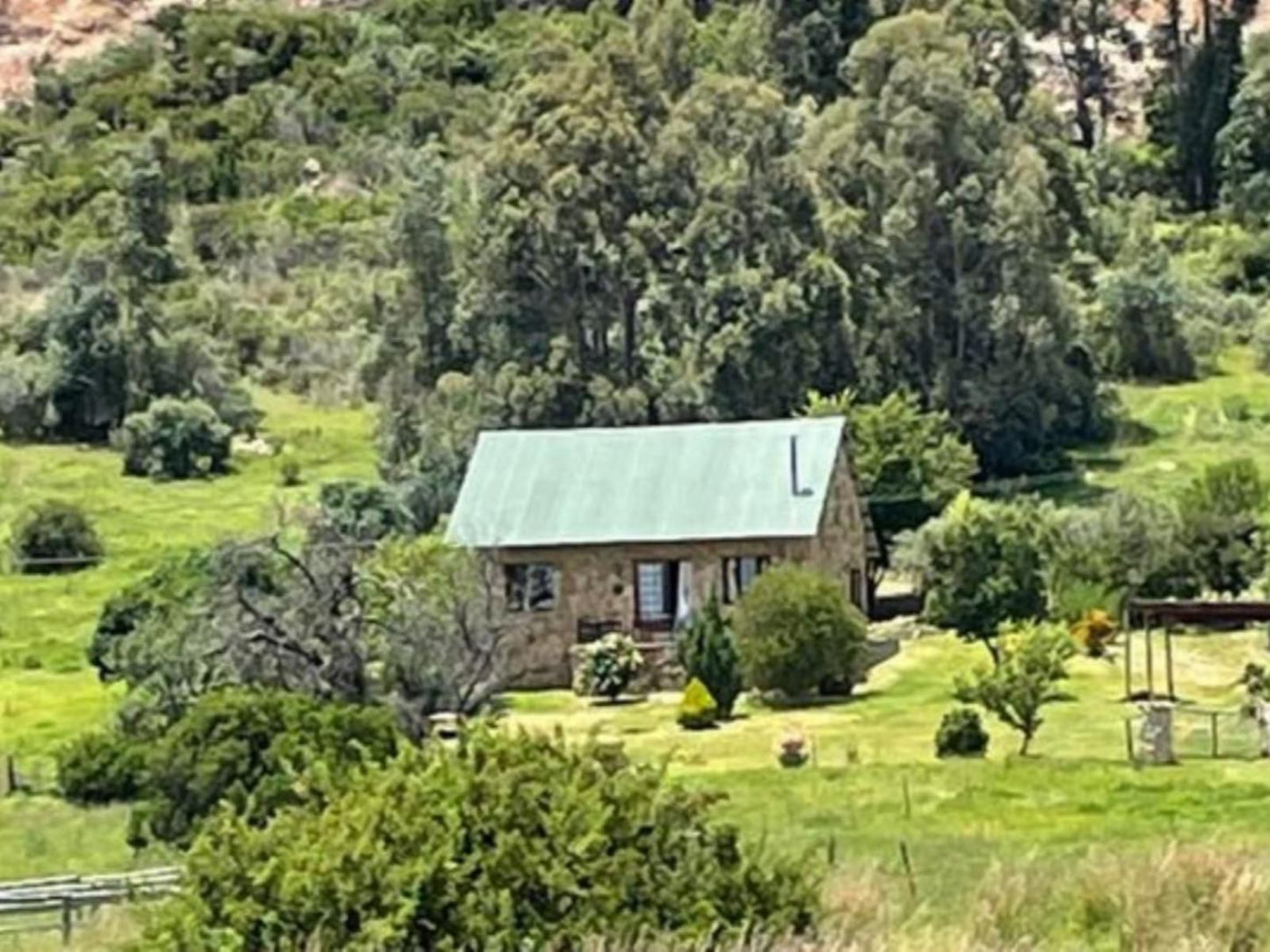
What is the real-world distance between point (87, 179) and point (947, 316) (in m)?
30.4

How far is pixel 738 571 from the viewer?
4212 centimetres

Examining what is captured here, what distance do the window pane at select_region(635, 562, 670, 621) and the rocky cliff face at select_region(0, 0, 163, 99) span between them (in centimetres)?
6264

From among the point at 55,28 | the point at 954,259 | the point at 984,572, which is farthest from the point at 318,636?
the point at 55,28

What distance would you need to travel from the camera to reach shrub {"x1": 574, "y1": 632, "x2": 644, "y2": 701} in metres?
39.9

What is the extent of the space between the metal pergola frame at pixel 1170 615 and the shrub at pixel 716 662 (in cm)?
482

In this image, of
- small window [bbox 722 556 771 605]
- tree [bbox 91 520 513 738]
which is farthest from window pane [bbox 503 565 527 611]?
tree [bbox 91 520 513 738]

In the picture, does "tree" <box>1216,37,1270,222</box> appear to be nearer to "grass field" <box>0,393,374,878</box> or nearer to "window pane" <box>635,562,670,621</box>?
"grass field" <box>0,393,374,878</box>

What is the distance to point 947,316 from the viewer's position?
5531cm

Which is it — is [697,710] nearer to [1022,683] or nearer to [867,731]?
[867,731]

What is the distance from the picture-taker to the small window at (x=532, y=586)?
42.3 metres

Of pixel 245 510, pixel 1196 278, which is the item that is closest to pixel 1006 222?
pixel 1196 278

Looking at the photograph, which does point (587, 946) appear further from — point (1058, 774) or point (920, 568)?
point (920, 568)

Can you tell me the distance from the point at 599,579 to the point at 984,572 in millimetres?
5506

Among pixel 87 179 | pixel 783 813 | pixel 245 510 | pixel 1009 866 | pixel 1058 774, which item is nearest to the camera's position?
pixel 1009 866
